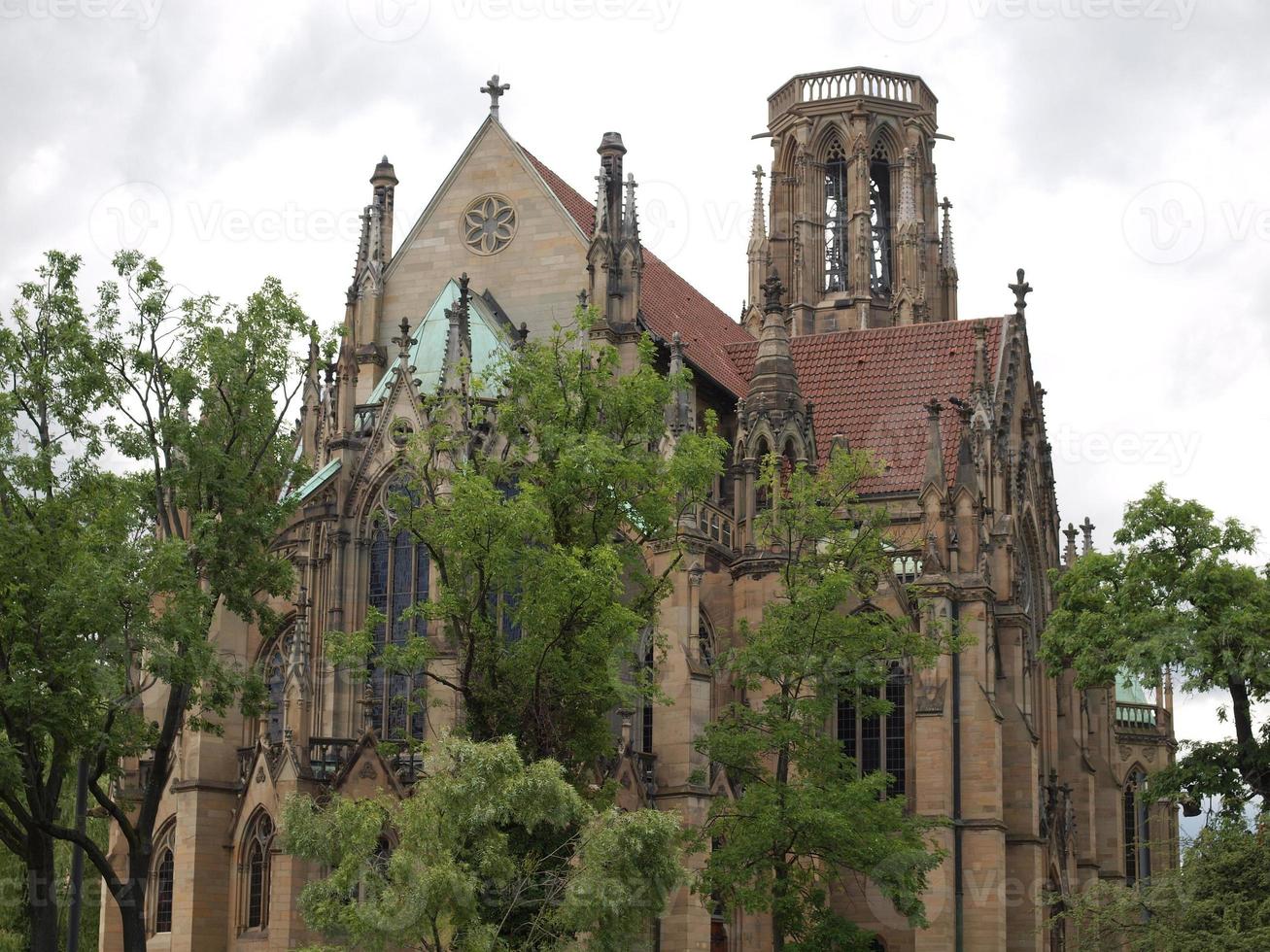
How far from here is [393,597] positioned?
44844mm

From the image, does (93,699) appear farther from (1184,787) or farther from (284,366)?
(1184,787)

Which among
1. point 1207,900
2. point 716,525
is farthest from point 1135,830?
point 1207,900

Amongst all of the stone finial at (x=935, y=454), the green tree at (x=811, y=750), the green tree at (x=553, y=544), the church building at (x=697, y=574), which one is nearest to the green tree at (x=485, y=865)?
the green tree at (x=553, y=544)

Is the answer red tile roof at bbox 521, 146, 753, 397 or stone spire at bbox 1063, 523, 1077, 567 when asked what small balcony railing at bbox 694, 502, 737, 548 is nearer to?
red tile roof at bbox 521, 146, 753, 397

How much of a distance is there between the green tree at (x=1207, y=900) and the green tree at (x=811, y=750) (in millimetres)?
3593

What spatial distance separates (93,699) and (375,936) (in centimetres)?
717

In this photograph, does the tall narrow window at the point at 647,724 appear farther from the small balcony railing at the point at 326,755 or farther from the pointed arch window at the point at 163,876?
the pointed arch window at the point at 163,876

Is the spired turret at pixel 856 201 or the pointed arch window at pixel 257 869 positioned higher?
the spired turret at pixel 856 201

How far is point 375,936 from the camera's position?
97.7 ft

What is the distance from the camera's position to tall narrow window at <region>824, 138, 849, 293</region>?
70.7 metres

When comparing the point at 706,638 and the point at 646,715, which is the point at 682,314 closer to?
the point at 706,638

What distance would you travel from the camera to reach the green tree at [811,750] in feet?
122

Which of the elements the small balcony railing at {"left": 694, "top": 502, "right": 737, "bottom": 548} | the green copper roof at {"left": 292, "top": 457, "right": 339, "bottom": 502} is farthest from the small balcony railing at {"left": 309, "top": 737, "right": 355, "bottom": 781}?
the small balcony railing at {"left": 694, "top": 502, "right": 737, "bottom": 548}

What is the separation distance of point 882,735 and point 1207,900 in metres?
12.1
